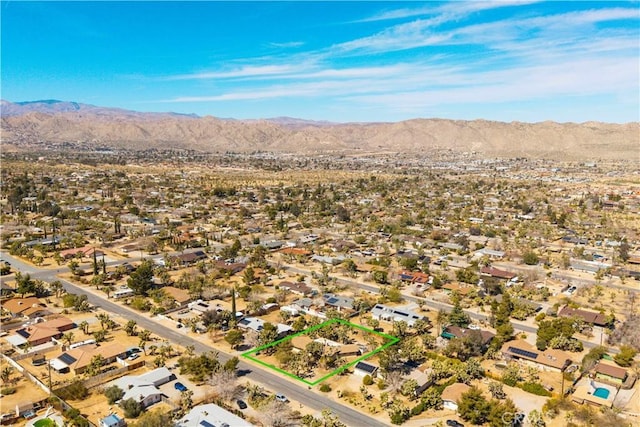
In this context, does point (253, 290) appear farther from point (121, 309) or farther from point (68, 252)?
point (68, 252)

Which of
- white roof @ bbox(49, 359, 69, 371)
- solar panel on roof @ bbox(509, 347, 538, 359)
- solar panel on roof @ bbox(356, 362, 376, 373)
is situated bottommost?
solar panel on roof @ bbox(356, 362, 376, 373)

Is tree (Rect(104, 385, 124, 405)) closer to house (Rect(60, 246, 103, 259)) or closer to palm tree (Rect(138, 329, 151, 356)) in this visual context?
palm tree (Rect(138, 329, 151, 356))

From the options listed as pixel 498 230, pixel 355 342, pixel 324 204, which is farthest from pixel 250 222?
pixel 355 342

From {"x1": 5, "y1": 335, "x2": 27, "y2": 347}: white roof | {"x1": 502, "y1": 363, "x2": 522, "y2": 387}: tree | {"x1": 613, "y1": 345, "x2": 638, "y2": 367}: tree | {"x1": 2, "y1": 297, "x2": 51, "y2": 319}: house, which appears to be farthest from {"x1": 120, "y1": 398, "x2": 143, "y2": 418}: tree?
{"x1": 613, "y1": 345, "x2": 638, "y2": 367}: tree

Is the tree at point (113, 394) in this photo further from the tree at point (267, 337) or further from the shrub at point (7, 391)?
the tree at point (267, 337)

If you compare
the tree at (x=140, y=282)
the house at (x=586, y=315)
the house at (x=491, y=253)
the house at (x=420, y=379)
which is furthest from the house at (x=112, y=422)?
the house at (x=491, y=253)

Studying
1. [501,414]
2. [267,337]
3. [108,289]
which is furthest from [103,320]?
[501,414]

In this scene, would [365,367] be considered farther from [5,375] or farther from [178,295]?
[5,375]
